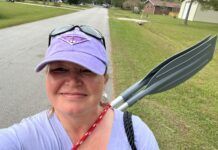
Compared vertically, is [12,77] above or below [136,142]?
below

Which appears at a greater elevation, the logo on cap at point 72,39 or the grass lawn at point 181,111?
the logo on cap at point 72,39

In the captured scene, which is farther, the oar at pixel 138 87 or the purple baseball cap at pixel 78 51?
the oar at pixel 138 87

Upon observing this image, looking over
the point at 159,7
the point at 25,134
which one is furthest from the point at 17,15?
the point at 159,7

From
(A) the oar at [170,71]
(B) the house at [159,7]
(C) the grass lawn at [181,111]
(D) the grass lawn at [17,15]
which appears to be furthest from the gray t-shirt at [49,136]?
(B) the house at [159,7]

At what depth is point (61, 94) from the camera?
1.75 meters

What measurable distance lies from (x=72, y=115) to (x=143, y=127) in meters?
0.33

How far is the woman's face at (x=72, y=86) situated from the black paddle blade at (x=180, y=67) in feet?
3.70

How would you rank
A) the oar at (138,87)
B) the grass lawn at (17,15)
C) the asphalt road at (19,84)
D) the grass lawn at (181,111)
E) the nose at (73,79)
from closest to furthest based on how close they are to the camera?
the nose at (73,79) < the oar at (138,87) < the grass lawn at (181,111) < the asphalt road at (19,84) < the grass lawn at (17,15)

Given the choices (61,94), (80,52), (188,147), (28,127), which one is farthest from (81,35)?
(188,147)

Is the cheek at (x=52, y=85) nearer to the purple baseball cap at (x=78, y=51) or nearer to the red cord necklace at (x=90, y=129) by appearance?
the purple baseball cap at (x=78, y=51)

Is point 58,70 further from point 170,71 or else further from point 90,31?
point 170,71

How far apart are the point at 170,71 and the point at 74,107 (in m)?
1.27

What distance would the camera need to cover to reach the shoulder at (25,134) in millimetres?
1613

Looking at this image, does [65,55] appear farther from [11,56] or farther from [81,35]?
[11,56]
